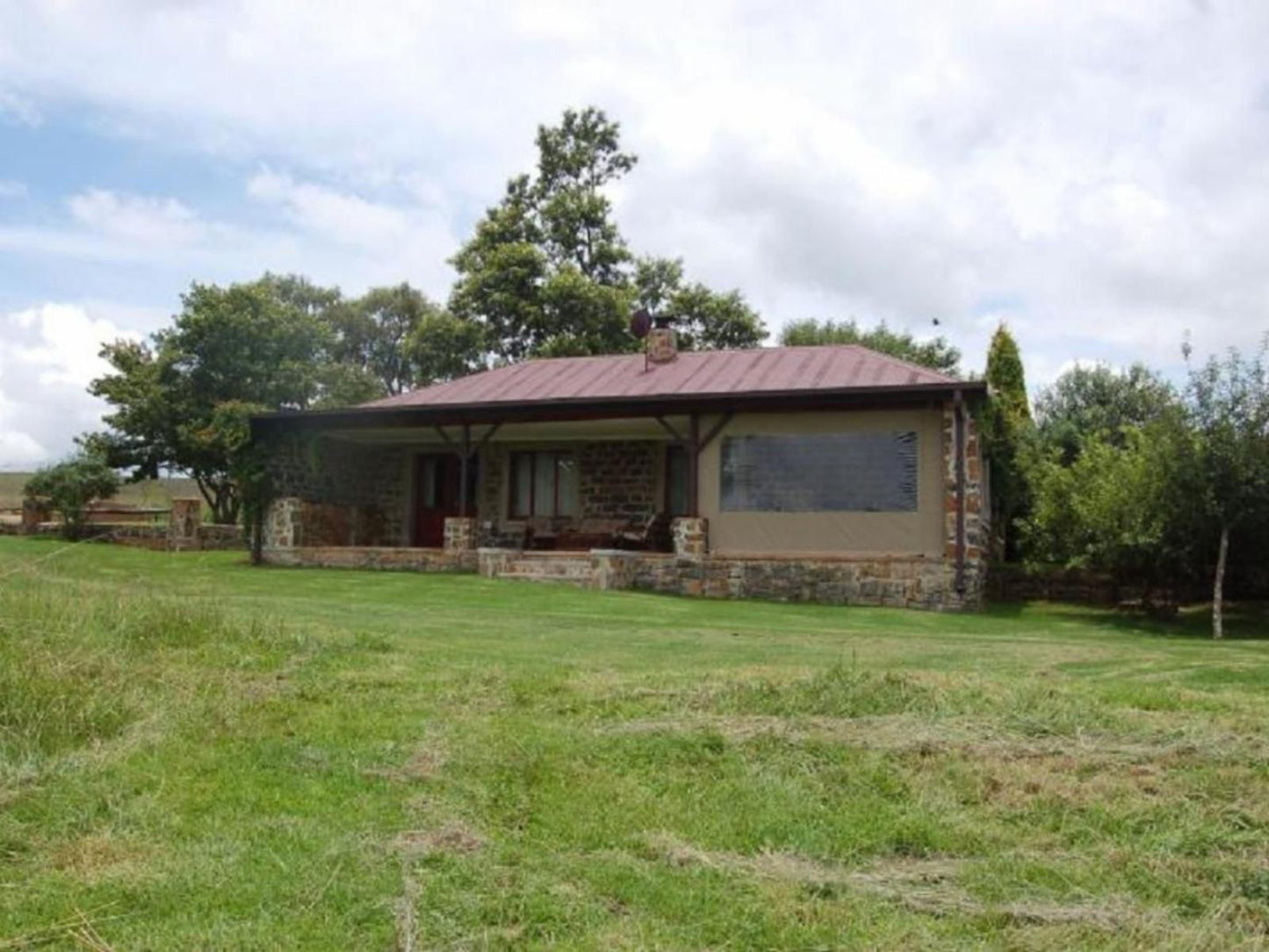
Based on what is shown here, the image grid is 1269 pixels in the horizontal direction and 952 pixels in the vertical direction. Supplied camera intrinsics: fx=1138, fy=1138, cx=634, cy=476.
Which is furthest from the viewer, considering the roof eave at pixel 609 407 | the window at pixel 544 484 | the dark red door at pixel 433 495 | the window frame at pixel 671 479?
the dark red door at pixel 433 495

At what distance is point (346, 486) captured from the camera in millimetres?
21344

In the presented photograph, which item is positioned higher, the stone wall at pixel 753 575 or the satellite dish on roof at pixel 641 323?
the satellite dish on roof at pixel 641 323

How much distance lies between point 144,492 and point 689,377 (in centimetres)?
1757

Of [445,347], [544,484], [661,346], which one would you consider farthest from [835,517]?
[445,347]

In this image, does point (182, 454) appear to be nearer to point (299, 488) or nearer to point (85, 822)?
point (299, 488)

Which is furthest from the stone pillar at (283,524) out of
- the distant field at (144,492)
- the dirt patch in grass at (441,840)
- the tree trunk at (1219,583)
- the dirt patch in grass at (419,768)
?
the dirt patch in grass at (441,840)

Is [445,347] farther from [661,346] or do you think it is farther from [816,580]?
[816,580]

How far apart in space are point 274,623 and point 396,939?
16.5ft

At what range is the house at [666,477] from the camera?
1602cm

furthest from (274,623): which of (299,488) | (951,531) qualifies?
(299,488)

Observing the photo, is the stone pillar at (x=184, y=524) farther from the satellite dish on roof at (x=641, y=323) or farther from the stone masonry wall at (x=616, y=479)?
the satellite dish on roof at (x=641, y=323)

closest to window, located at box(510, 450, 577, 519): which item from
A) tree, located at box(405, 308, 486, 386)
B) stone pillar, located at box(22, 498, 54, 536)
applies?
stone pillar, located at box(22, 498, 54, 536)

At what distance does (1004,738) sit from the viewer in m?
5.00

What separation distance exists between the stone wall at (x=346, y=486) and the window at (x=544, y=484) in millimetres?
2343
